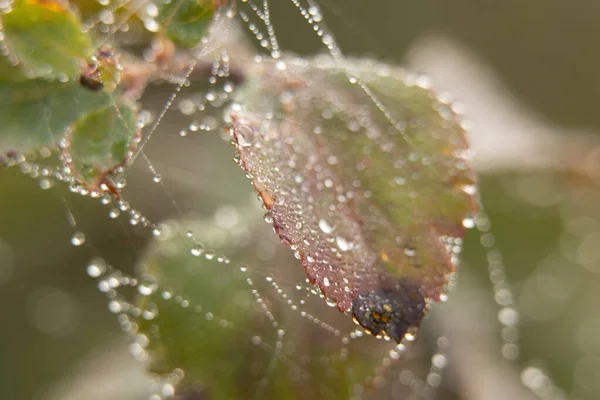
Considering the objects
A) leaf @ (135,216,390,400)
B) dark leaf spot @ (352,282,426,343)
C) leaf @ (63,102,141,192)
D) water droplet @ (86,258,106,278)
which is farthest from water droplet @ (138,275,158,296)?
water droplet @ (86,258,106,278)

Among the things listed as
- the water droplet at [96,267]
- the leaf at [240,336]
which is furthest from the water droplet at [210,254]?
the water droplet at [96,267]

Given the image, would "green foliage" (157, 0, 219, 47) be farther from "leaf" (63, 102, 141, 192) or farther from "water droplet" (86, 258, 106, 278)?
"water droplet" (86, 258, 106, 278)

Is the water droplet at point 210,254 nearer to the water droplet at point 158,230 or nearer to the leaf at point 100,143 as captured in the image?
the water droplet at point 158,230

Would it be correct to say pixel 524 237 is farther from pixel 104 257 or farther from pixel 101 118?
pixel 101 118

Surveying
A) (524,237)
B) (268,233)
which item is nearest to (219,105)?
(268,233)

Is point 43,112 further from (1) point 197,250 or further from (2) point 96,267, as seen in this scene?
(2) point 96,267

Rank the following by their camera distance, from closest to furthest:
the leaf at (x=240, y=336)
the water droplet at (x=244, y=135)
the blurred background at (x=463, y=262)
Answer: the water droplet at (x=244, y=135) < the leaf at (x=240, y=336) < the blurred background at (x=463, y=262)
